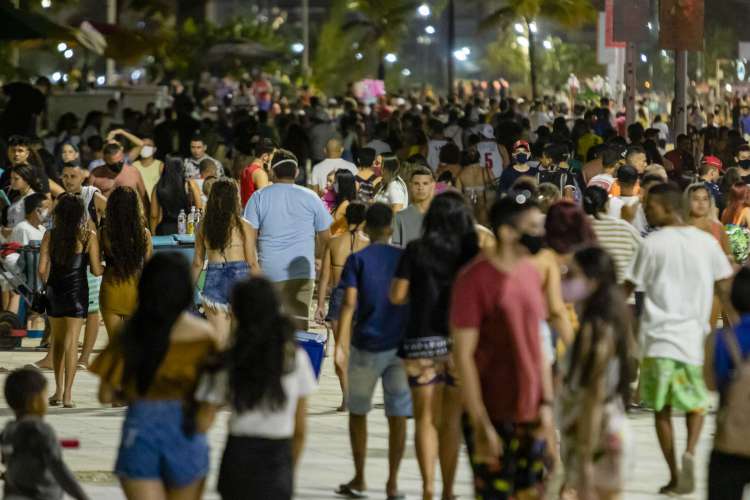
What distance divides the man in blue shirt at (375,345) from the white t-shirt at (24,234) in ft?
22.1

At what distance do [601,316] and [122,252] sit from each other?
5861mm

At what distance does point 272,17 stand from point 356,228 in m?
145

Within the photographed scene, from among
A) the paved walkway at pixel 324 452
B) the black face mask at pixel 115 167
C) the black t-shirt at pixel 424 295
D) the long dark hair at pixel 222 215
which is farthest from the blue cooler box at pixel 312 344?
the black face mask at pixel 115 167

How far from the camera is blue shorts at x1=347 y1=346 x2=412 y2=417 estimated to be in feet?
31.6

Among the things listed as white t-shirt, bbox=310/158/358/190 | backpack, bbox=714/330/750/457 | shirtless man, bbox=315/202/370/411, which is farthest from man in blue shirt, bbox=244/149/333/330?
backpack, bbox=714/330/750/457

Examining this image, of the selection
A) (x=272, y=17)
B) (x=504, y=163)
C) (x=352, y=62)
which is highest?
(x=272, y=17)

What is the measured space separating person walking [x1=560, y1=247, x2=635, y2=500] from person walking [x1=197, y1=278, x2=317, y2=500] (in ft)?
3.87

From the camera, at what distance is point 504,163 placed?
72.3ft

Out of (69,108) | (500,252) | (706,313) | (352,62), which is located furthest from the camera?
(352,62)

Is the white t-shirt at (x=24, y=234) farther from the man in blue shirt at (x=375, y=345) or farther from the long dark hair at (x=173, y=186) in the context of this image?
the man in blue shirt at (x=375, y=345)

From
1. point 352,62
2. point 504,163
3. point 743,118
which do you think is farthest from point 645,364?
point 352,62

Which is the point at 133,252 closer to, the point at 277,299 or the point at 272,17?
the point at 277,299

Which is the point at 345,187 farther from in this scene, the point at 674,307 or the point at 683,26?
the point at 683,26

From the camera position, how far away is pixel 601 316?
24.5ft
